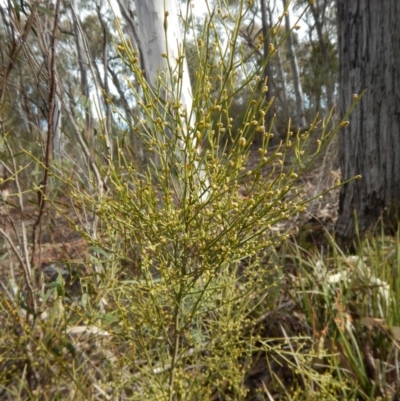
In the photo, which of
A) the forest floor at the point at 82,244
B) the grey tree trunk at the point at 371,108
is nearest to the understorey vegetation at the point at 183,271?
the forest floor at the point at 82,244

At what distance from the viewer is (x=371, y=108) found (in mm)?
2059

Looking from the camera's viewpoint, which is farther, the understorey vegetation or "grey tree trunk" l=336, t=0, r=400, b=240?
"grey tree trunk" l=336, t=0, r=400, b=240

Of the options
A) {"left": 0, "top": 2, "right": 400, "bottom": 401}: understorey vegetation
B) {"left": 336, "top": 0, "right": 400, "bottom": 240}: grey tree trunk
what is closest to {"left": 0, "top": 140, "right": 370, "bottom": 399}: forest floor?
{"left": 0, "top": 2, "right": 400, "bottom": 401}: understorey vegetation

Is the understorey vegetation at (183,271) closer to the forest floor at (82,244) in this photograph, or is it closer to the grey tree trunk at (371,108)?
the forest floor at (82,244)

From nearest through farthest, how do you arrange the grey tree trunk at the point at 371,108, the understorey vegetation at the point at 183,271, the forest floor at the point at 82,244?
the understorey vegetation at the point at 183,271, the forest floor at the point at 82,244, the grey tree trunk at the point at 371,108

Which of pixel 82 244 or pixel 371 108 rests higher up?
pixel 371 108

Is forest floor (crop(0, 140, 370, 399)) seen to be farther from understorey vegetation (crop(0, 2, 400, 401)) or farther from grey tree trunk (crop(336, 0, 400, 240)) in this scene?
grey tree trunk (crop(336, 0, 400, 240))

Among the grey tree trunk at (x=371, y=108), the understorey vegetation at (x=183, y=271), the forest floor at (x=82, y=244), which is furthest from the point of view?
the grey tree trunk at (x=371, y=108)

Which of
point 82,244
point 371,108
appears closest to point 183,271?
point 82,244

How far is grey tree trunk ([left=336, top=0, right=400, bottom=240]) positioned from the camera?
1982 millimetres

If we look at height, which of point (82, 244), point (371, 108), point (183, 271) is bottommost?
point (82, 244)

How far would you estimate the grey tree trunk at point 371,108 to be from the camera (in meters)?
1.98

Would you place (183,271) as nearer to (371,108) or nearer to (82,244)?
(82,244)

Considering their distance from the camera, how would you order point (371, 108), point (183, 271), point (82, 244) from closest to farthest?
point (183, 271)
point (82, 244)
point (371, 108)
